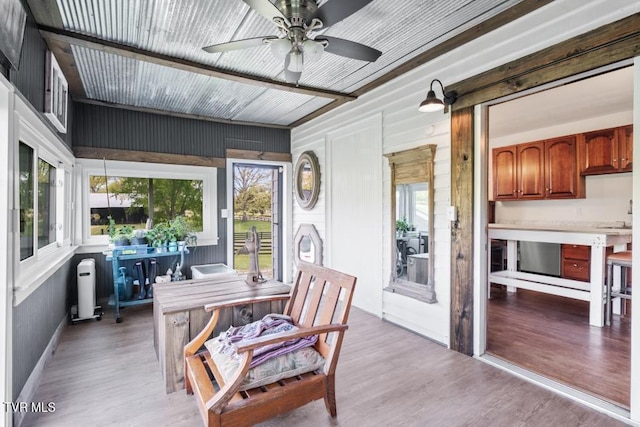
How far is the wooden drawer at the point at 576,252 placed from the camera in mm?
4812

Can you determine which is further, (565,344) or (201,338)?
(565,344)

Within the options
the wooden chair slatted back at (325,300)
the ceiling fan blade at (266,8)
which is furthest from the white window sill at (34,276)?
the ceiling fan blade at (266,8)

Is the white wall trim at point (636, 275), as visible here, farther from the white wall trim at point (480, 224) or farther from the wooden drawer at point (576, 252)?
the wooden drawer at point (576, 252)

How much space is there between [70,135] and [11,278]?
9.56ft

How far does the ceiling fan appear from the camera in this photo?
1.86m

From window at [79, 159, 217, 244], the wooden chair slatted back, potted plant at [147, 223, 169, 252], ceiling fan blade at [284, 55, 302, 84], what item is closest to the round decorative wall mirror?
window at [79, 159, 217, 244]

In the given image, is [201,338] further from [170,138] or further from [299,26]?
[170,138]

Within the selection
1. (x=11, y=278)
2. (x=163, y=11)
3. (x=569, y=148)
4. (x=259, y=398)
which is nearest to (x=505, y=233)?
(x=569, y=148)

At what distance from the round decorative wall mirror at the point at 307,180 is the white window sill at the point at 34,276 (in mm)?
3194

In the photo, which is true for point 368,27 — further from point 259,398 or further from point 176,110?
point 176,110

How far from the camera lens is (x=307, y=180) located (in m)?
5.47

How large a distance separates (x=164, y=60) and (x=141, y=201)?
92.2 inches

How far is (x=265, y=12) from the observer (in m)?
1.91

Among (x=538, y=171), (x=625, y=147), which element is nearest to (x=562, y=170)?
(x=538, y=171)
